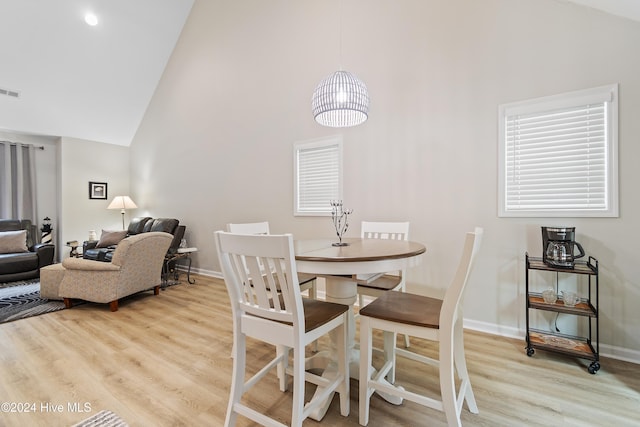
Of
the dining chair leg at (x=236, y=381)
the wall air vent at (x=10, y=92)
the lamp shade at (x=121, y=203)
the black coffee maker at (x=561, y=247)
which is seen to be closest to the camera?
the dining chair leg at (x=236, y=381)

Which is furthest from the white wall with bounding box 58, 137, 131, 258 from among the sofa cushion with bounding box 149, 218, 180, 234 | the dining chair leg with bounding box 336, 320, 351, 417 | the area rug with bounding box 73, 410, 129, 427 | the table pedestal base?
the dining chair leg with bounding box 336, 320, 351, 417

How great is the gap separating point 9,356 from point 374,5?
4.58 metres

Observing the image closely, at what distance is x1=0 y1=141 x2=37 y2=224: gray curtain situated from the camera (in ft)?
16.4

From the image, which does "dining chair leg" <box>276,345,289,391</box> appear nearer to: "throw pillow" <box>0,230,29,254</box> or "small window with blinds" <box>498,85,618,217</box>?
"small window with blinds" <box>498,85,618,217</box>

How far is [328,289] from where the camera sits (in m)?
1.86

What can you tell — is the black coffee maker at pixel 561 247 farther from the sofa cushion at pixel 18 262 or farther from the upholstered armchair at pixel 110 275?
the sofa cushion at pixel 18 262

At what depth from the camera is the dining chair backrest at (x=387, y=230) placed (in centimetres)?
253

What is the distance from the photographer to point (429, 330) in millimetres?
1337

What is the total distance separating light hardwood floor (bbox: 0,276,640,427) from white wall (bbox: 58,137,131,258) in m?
3.49

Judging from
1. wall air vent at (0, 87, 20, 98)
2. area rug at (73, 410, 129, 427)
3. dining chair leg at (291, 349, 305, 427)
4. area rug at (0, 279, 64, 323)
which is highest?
wall air vent at (0, 87, 20, 98)

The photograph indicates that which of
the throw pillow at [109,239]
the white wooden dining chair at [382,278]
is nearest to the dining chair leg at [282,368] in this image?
the white wooden dining chair at [382,278]

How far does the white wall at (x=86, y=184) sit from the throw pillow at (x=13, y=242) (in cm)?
94

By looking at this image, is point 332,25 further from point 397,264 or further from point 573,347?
point 573,347

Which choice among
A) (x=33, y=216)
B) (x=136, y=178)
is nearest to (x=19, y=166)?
(x=33, y=216)
